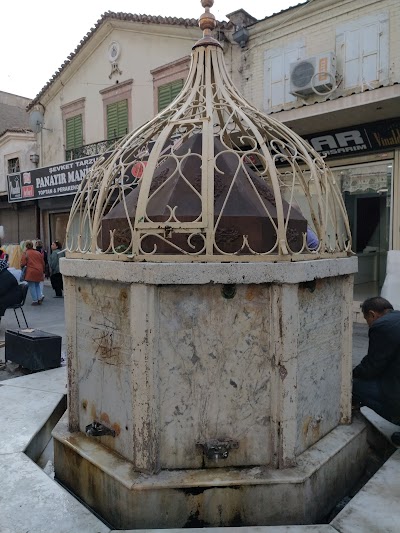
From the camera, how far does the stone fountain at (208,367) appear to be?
2549 mm

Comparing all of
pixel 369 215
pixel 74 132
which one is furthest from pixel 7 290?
pixel 74 132

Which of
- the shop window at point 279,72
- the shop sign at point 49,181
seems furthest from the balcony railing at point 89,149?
the shop window at point 279,72

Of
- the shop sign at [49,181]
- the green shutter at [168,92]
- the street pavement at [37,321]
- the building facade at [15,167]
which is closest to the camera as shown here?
the street pavement at [37,321]

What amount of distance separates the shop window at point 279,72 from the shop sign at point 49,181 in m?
5.30

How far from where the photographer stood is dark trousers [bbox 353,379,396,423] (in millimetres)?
3338

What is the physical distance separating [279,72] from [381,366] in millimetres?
7991

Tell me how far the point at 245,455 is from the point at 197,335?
827 mm

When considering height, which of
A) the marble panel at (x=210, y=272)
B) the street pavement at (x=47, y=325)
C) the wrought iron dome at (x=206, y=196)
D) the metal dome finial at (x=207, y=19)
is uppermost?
the metal dome finial at (x=207, y=19)

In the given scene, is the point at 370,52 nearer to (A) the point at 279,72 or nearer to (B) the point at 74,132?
(A) the point at 279,72

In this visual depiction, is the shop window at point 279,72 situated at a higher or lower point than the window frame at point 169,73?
lower

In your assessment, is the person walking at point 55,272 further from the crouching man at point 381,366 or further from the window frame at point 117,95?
the crouching man at point 381,366

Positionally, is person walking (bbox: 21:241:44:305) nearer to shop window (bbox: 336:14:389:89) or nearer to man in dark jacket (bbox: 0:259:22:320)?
man in dark jacket (bbox: 0:259:22:320)

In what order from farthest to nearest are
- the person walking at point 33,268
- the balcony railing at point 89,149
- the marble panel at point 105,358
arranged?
the balcony railing at point 89,149 → the person walking at point 33,268 → the marble panel at point 105,358

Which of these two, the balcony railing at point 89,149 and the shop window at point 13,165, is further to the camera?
the shop window at point 13,165
